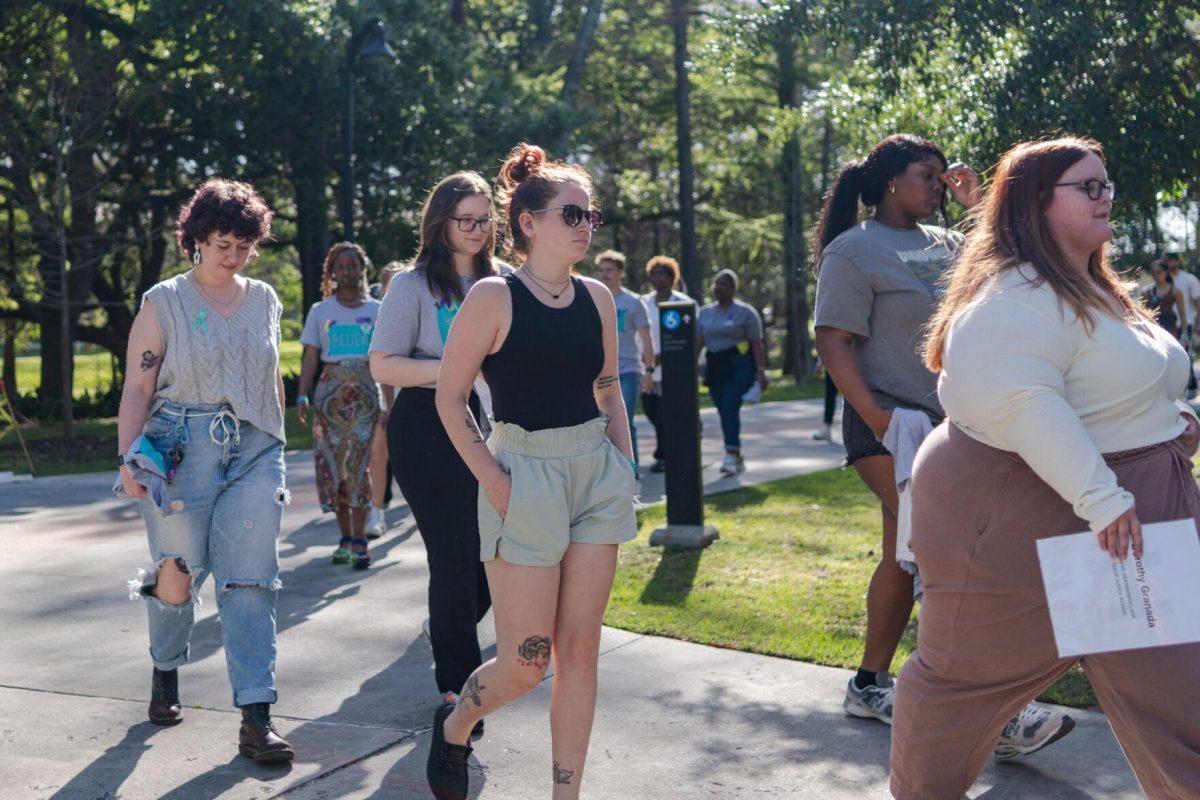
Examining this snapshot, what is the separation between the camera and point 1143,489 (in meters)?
2.97

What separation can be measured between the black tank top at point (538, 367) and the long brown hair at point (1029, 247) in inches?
39.1

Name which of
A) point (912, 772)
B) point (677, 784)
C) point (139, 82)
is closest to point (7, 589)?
point (677, 784)

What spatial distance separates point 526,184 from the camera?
382cm

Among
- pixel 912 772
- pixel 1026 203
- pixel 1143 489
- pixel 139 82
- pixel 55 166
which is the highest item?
pixel 139 82

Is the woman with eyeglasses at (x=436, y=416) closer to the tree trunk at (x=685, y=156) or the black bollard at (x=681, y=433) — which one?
the black bollard at (x=681, y=433)

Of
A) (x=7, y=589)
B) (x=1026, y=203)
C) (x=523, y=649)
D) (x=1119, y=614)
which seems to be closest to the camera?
(x=1119, y=614)

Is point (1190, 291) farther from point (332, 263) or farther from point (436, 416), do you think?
point (436, 416)

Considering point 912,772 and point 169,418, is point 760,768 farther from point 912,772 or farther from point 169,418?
point 169,418

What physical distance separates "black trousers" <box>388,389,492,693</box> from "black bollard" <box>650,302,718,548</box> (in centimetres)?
342

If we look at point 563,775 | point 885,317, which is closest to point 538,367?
point 563,775

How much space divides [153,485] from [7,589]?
3.37m

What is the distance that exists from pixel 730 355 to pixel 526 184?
8.48 metres

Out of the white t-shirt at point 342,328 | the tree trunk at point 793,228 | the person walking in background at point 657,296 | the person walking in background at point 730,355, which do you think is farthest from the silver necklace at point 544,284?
the tree trunk at point 793,228

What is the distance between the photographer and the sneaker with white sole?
4223 millimetres
